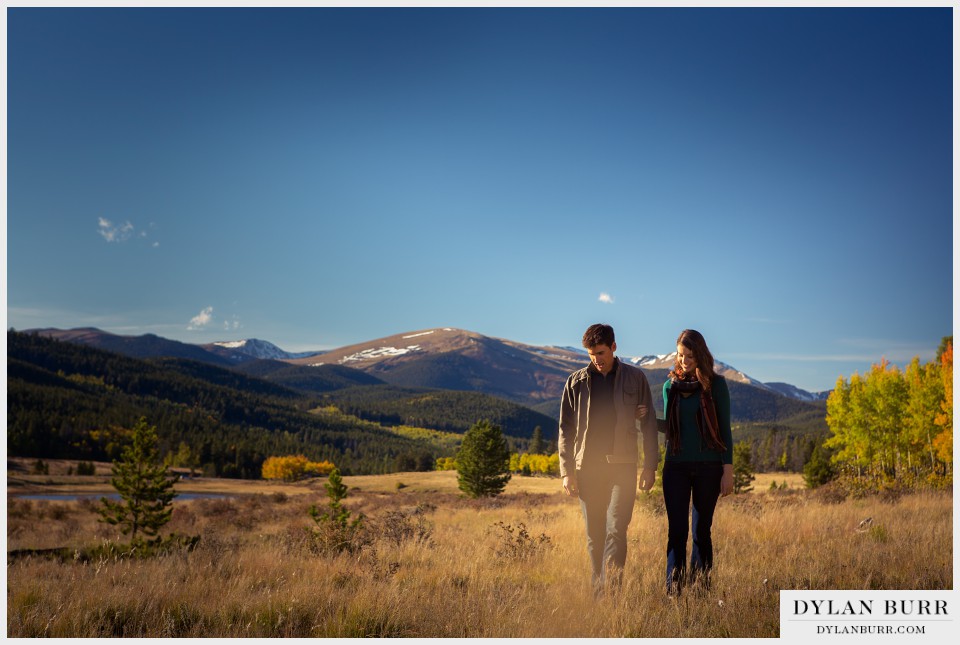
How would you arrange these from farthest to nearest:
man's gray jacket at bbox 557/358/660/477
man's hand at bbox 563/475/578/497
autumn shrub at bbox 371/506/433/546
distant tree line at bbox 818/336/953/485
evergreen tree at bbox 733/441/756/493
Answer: evergreen tree at bbox 733/441/756/493 → distant tree line at bbox 818/336/953/485 → autumn shrub at bbox 371/506/433/546 → man's hand at bbox 563/475/578/497 → man's gray jacket at bbox 557/358/660/477

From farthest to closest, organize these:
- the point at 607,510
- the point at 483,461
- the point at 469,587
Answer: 1. the point at 483,461
2. the point at 469,587
3. the point at 607,510

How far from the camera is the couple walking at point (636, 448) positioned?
17.2ft

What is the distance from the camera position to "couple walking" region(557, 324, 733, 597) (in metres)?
5.23

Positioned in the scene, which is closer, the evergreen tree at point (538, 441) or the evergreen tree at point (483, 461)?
the evergreen tree at point (483, 461)

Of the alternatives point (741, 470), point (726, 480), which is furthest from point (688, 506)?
point (741, 470)

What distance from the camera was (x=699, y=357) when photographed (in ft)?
17.5

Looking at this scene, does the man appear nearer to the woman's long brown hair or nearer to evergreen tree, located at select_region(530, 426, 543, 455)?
the woman's long brown hair

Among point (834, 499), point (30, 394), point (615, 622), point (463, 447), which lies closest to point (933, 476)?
point (834, 499)

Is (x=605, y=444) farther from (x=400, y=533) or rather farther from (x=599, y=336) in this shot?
(x=400, y=533)

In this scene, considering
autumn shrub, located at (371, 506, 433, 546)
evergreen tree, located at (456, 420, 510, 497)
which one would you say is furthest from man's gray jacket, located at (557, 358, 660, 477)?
evergreen tree, located at (456, 420, 510, 497)

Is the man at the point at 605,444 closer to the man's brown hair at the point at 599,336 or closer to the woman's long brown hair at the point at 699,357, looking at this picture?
the man's brown hair at the point at 599,336

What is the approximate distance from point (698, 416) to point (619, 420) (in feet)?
2.24

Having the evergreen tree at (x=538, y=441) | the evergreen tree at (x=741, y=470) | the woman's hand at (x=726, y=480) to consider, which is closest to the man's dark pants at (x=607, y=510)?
the woman's hand at (x=726, y=480)

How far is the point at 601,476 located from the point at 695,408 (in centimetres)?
105
